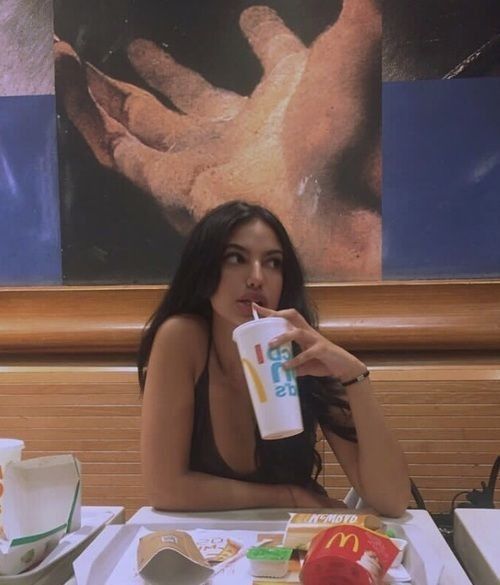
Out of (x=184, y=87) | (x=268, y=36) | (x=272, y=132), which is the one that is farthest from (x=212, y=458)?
(x=268, y=36)

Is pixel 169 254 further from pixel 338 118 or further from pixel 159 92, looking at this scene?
pixel 338 118

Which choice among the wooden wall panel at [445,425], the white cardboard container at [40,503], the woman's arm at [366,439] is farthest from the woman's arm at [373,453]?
the wooden wall panel at [445,425]

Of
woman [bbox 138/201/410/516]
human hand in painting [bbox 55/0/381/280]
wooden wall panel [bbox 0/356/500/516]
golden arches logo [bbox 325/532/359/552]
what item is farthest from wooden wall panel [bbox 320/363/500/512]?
golden arches logo [bbox 325/532/359/552]

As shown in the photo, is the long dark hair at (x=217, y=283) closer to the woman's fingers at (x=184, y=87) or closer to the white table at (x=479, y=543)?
the white table at (x=479, y=543)

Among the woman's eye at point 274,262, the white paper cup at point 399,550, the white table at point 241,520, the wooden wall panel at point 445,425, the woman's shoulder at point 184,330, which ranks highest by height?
the woman's eye at point 274,262

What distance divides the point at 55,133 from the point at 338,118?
Answer: 0.93 meters

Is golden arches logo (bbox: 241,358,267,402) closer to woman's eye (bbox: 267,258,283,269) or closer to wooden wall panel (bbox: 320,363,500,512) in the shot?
woman's eye (bbox: 267,258,283,269)

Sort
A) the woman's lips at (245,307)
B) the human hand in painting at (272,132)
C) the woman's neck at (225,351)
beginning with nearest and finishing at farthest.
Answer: the woman's lips at (245,307) < the woman's neck at (225,351) < the human hand in painting at (272,132)

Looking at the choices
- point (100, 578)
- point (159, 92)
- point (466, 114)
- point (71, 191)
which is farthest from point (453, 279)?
point (100, 578)

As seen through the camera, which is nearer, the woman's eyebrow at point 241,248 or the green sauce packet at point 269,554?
the green sauce packet at point 269,554

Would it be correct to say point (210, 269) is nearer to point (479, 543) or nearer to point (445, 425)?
point (479, 543)

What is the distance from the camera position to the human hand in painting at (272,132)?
191cm

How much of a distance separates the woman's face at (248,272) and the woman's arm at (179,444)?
0.12 meters

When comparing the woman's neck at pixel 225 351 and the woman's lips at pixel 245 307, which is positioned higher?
the woman's lips at pixel 245 307
